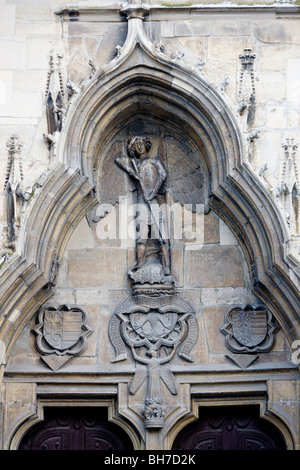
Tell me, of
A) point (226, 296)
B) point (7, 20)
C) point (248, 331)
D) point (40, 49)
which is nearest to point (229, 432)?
point (248, 331)

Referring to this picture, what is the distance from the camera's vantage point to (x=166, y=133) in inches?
586

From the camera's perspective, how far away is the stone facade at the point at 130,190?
14.0 m

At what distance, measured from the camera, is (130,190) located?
48.4 ft

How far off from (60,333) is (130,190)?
1726 mm

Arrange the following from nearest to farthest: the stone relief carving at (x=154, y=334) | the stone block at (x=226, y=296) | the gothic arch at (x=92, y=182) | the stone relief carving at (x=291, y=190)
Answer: the gothic arch at (x=92, y=182) < the stone relief carving at (x=291, y=190) < the stone relief carving at (x=154, y=334) < the stone block at (x=226, y=296)

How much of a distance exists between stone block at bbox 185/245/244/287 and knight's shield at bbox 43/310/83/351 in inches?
48.6

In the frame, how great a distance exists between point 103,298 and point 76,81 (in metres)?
2.29

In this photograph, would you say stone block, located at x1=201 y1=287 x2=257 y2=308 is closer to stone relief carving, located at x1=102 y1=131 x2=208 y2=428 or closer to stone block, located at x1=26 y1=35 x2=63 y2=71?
stone relief carving, located at x1=102 y1=131 x2=208 y2=428

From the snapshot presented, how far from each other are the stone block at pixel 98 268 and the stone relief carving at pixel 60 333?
330 mm

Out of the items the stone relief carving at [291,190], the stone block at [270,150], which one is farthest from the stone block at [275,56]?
the stone relief carving at [291,190]

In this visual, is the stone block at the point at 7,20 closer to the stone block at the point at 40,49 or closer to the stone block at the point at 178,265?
the stone block at the point at 40,49

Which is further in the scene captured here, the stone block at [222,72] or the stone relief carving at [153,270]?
the stone block at [222,72]

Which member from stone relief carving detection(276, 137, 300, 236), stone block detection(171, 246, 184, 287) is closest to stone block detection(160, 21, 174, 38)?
stone relief carving detection(276, 137, 300, 236)
